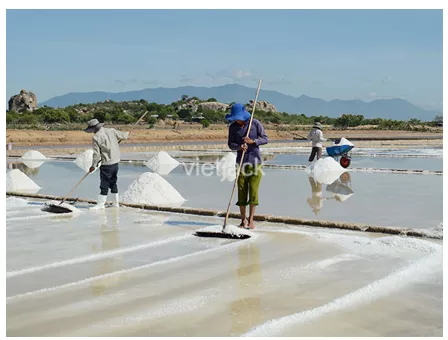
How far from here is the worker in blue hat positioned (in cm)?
612

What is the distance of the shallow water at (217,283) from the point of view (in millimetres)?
3455

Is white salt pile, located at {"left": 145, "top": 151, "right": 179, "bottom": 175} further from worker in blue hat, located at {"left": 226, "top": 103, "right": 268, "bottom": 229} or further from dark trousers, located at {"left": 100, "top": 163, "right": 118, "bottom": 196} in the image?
worker in blue hat, located at {"left": 226, "top": 103, "right": 268, "bottom": 229}

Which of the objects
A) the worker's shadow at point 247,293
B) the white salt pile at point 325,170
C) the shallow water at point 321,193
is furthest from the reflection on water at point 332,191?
the worker's shadow at point 247,293

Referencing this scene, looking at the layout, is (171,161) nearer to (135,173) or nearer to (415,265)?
(135,173)

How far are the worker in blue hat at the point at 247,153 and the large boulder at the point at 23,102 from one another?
241 ft

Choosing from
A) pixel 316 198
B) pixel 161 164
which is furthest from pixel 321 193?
pixel 161 164

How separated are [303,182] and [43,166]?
7.40m

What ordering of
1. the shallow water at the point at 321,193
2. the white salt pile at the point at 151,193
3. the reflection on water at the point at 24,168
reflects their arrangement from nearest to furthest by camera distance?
the shallow water at the point at 321,193
the white salt pile at the point at 151,193
the reflection on water at the point at 24,168

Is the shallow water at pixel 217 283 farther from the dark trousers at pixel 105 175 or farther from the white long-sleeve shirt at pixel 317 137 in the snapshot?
the white long-sleeve shirt at pixel 317 137

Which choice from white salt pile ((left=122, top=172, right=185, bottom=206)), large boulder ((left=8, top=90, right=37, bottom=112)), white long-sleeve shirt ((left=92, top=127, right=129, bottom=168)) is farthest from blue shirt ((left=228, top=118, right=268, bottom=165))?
large boulder ((left=8, top=90, right=37, bottom=112))

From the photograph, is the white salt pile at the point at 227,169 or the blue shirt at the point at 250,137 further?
the white salt pile at the point at 227,169

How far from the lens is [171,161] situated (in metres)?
15.8

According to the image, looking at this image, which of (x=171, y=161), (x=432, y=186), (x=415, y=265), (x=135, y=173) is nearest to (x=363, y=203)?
(x=432, y=186)

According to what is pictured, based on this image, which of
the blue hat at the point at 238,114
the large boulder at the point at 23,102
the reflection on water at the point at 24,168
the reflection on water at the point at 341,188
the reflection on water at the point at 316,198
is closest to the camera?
the blue hat at the point at 238,114
